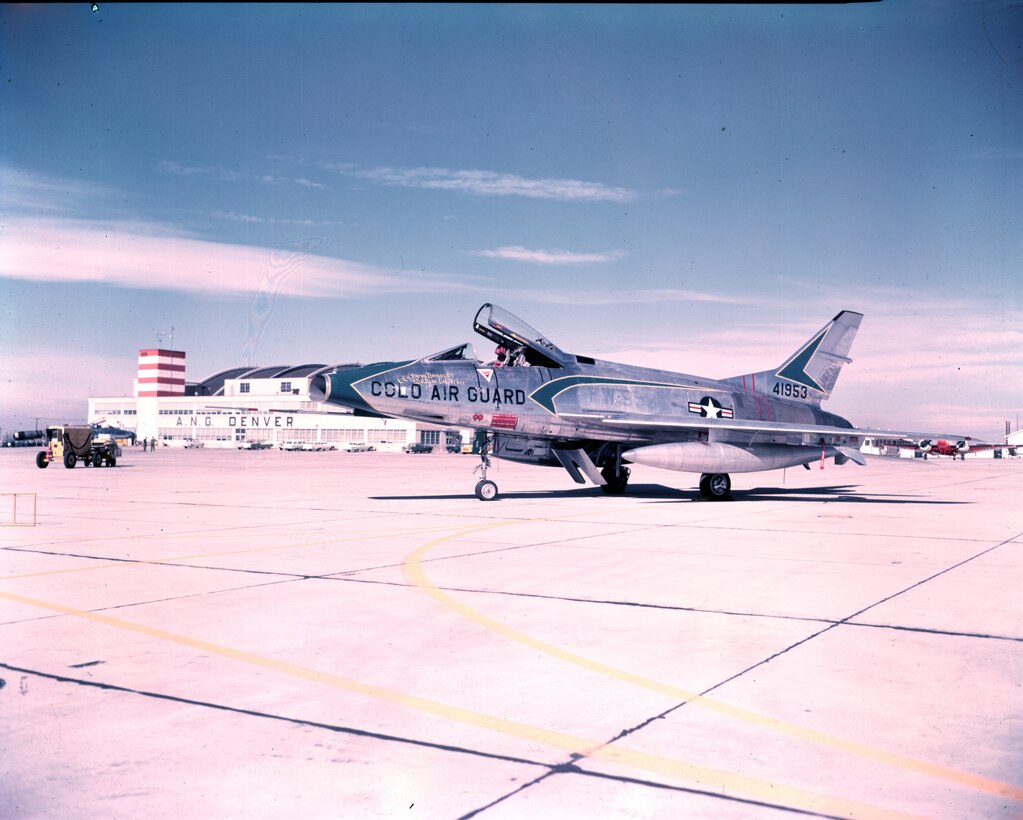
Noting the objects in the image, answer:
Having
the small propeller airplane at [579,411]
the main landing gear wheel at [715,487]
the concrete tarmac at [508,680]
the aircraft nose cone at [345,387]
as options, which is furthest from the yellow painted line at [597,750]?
the main landing gear wheel at [715,487]

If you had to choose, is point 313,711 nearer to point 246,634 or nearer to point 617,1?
point 246,634

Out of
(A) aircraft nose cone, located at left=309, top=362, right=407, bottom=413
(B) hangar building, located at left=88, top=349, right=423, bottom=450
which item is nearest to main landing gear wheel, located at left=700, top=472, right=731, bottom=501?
(A) aircraft nose cone, located at left=309, top=362, right=407, bottom=413

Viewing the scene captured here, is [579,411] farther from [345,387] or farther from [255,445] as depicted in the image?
[255,445]

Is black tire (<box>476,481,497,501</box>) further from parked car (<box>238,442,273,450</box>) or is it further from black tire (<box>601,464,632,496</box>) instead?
parked car (<box>238,442,273,450</box>)

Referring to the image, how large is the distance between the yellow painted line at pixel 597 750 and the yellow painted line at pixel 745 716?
23.1 inches

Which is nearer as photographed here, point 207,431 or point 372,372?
point 372,372

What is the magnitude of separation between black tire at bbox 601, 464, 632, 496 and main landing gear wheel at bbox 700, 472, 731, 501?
7.88ft

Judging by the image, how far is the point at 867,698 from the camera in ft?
16.9

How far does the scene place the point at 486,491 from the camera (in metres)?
20.8

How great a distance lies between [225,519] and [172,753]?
12.7 meters

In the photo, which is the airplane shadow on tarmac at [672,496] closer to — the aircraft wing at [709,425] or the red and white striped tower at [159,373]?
the aircraft wing at [709,425]

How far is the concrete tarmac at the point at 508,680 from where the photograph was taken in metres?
3.80

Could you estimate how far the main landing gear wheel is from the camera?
22594mm

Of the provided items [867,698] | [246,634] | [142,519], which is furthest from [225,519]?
[867,698]
